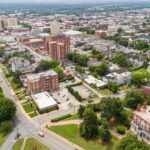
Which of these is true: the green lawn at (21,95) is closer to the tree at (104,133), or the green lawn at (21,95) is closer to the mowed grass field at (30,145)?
the mowed grass field at (30,145)

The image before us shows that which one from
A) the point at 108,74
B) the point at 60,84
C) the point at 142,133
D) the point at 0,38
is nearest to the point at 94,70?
the point at 108,74

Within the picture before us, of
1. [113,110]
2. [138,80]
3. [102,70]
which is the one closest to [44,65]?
[102,70]

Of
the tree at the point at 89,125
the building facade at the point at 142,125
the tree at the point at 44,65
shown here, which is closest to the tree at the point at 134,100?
the building facade at the point at 142,125

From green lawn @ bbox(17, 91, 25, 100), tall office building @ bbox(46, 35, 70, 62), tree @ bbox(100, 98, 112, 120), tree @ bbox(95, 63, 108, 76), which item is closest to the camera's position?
tree @ bbox(100, 98, 112, 120)

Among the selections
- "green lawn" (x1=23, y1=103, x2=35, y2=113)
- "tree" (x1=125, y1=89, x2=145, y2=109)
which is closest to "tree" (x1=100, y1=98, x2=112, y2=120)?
"tree" (x1=125, y1=89, x2=145, y2=109)

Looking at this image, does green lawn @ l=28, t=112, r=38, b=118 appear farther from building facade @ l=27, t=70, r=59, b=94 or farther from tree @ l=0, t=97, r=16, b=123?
building facade @ l=27, t=70, r=59, b=94

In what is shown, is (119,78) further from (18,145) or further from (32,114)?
(18,145)

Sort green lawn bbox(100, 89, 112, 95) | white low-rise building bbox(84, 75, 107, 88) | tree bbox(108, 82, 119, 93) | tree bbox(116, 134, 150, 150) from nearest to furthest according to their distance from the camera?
tree bbox(116, 134, 150, 150)
tree bbox(108, 82, 119, 93)
green lawn bbox(100, 89, 112, 95)
white low-rise building bbox(84, 75, 107, 88)
